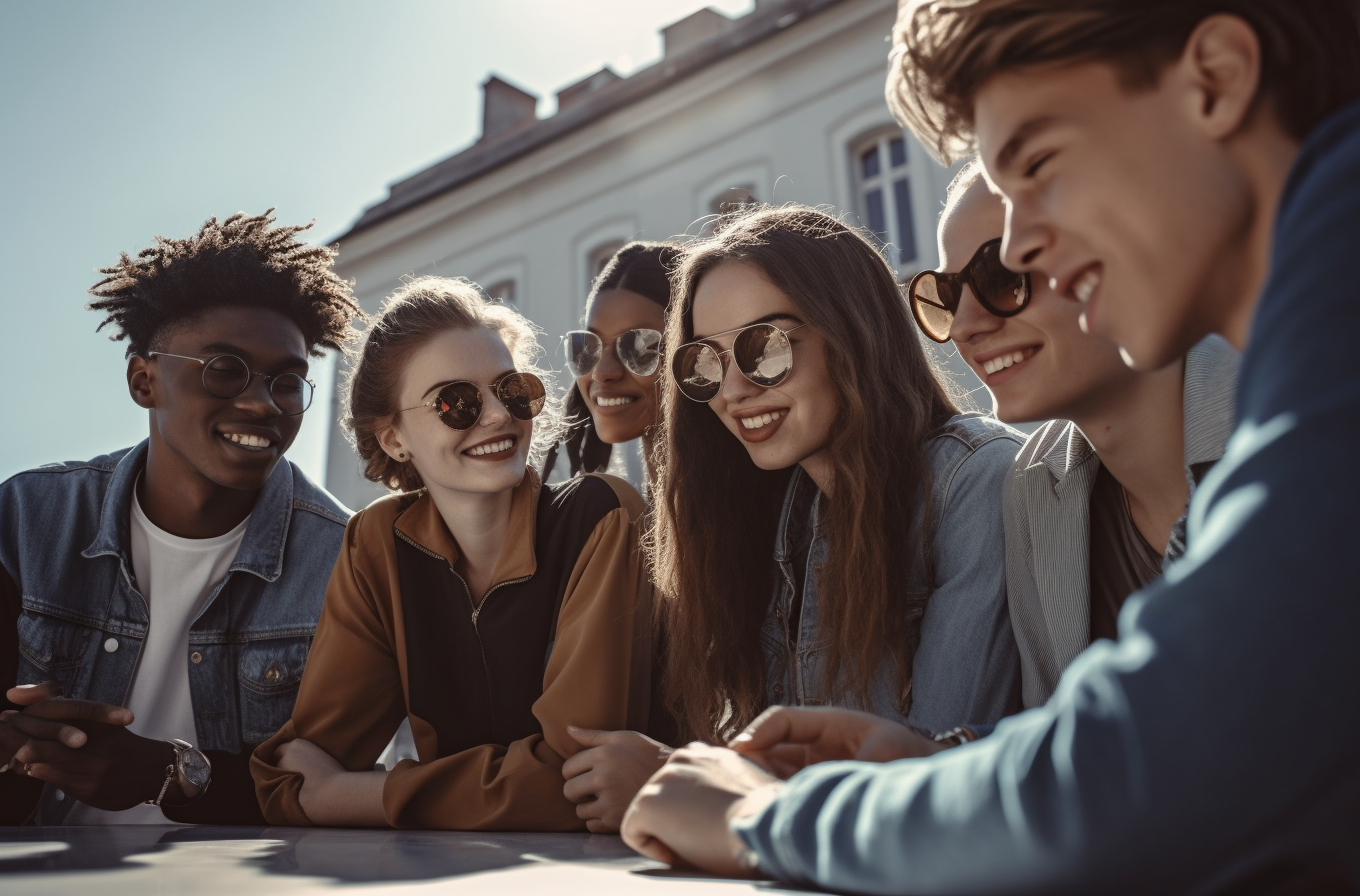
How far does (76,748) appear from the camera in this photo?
301cm

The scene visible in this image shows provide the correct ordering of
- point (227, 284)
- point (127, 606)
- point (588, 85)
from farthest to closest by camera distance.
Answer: point (588, 85) → point (227, 284) → point (127, 606)

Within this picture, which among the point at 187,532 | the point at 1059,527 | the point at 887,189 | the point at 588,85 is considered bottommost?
the point at 1059,527

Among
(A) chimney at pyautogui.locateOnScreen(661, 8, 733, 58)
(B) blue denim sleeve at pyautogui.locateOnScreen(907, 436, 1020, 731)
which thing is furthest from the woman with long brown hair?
(A) chimney at pyautogui.locateOnScreen(661, 8, 733, 58)

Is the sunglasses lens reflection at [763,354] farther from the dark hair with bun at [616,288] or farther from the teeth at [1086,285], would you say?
the teeth at [1086,285]

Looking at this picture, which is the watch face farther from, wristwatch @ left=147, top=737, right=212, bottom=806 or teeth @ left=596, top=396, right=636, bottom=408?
teeth @ left=596, top=396, right=636, bottom=408

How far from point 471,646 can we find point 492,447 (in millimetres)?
642

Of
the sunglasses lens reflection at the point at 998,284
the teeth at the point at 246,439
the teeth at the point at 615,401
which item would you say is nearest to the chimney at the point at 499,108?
the teeth at the point at 615,401

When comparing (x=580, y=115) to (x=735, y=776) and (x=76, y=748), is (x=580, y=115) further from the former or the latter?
(x=735, y=776)

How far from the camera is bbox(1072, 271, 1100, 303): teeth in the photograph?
4.22 feet

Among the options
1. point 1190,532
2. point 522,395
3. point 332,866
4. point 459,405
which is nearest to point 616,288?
point 522,395

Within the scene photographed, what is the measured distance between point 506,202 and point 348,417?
17.3 meters

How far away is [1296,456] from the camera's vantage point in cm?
83

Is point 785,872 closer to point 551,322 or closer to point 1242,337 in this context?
point 1242,337

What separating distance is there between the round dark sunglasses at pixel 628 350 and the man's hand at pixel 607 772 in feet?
6.51
